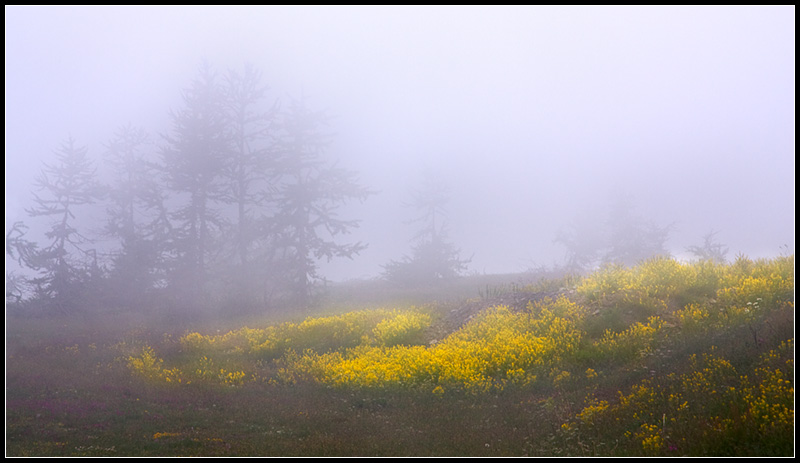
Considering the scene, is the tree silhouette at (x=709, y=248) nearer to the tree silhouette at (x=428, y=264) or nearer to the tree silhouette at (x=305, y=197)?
the tree silhouette at (x=428, y=264)

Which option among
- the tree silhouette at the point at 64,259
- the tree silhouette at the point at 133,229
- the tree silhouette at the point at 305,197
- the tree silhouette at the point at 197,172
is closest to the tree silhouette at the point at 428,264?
the tree silhouette at the point at 305,197

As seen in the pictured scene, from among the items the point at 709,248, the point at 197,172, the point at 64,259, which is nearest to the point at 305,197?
the point at 197,172

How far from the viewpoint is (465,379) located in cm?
1001

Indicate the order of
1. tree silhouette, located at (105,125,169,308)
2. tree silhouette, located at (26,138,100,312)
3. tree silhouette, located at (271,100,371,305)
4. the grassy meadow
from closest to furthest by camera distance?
1. the grassy meadow
2. tree silhouette, located at (26,138,100,312)
3. tree silhouette, located at (105,125,169,308)
4. tree silhouette, located at (271,100,371,305)

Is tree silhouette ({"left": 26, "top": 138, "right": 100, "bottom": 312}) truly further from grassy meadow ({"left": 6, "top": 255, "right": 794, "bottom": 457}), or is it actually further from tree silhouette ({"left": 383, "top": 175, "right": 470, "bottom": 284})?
tree silhouette ({"left": 383, "top": 175, "right": 470, "bottom": 284})

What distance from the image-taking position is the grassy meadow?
611cm

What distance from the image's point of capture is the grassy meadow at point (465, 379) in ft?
20.0

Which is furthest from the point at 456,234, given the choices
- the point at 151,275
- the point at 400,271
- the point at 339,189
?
the point at 151,275

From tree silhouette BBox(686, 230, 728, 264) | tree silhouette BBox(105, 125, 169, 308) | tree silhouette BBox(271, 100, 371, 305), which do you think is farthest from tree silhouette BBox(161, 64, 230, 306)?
tree silhouette BBox(686, 230, 728, 264)

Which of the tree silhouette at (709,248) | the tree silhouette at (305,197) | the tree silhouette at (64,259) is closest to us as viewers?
the tree silhouette at (64,259)

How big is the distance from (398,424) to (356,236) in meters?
66.0

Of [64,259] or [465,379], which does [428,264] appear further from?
[465,379]

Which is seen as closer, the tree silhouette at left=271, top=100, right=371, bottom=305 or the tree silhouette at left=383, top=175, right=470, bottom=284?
the tree silhouette at left=271, top=100, right=371, bottom=305

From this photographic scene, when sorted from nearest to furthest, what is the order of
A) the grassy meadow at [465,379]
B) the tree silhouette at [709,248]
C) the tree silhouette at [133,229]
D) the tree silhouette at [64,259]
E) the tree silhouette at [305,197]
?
the grassy meadow at [465,379] → the tree silhouette at [64,259] → the tree silhouette at [133,229] → the tree silhouette at [305,197] → the tree silhouette at [709,248]
